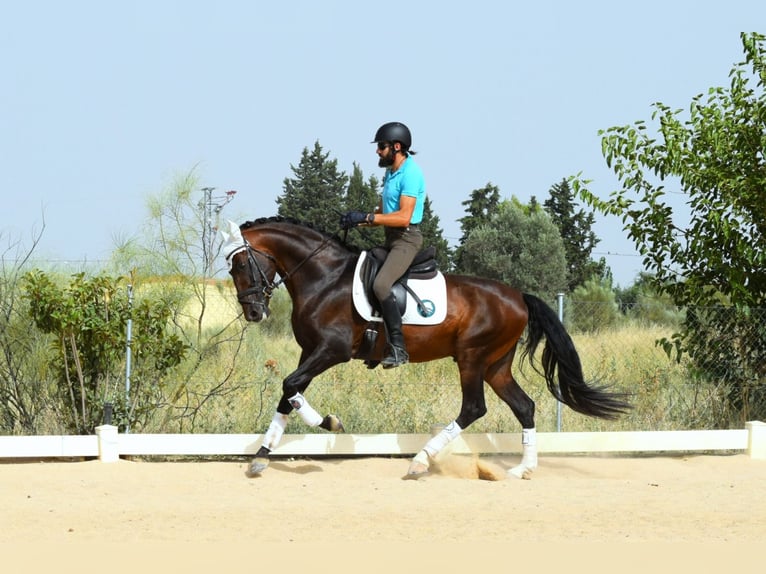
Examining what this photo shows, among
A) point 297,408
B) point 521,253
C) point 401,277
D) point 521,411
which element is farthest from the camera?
point 521,253

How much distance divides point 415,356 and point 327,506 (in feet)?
7.09

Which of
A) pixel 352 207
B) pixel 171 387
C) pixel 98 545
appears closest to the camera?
pixel 98 545

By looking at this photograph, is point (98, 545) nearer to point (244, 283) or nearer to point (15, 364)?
point (244, 283)

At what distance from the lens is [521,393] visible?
10.4 meters

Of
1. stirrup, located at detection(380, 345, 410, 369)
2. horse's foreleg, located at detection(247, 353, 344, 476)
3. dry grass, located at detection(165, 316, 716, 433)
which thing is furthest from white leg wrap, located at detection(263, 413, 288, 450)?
dry grass, located at detection(165, 316, 716, 433)

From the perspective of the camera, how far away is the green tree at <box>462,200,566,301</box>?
42.4 metres

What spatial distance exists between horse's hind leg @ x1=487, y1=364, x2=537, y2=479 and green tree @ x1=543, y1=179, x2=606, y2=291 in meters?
34.4

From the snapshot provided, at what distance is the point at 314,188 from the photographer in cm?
5088

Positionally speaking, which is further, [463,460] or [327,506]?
[463,460]

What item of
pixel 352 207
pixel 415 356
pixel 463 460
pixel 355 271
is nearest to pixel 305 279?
pixel 355 271

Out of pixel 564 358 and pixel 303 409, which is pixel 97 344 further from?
pixel 564 358

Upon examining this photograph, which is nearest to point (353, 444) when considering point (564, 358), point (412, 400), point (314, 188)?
point (564, 358)

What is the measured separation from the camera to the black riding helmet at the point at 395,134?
9758 millimetres

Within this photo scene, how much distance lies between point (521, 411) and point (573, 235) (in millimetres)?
39133
